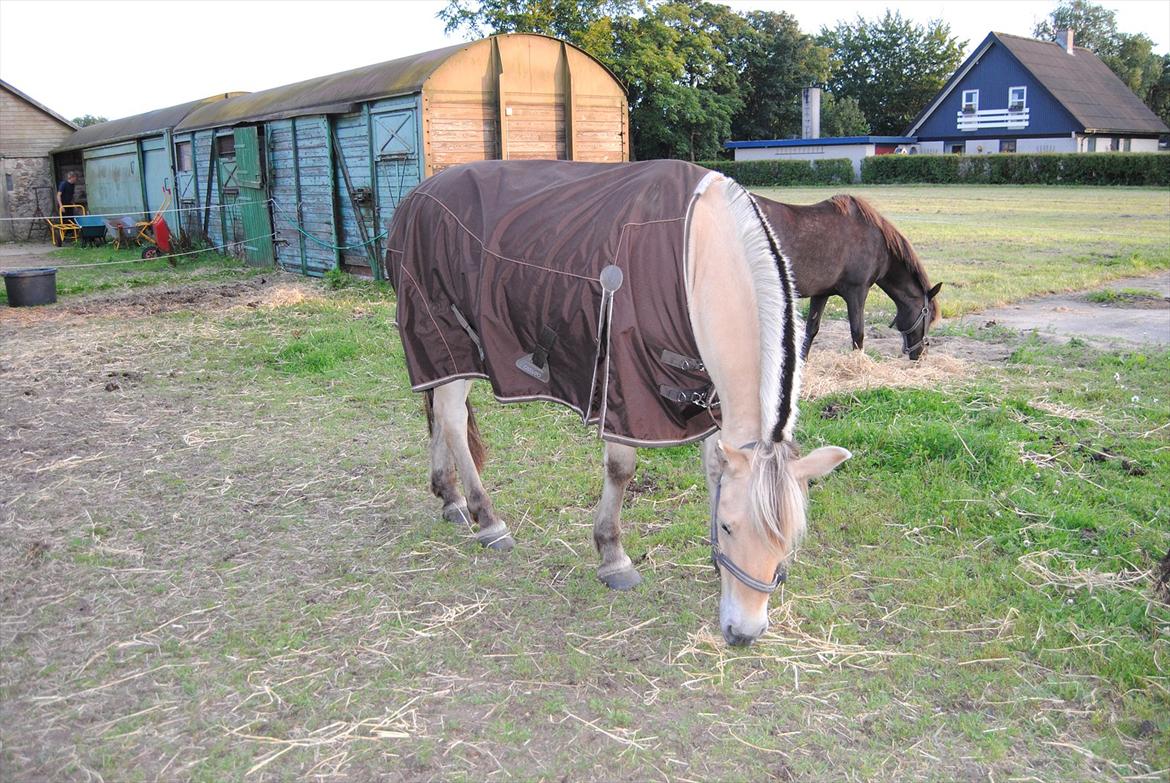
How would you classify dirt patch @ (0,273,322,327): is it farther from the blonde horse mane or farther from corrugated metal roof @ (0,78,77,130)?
corrugated metal roof @ (0,78,77,130)

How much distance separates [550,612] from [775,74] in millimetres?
54894

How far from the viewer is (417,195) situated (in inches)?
162

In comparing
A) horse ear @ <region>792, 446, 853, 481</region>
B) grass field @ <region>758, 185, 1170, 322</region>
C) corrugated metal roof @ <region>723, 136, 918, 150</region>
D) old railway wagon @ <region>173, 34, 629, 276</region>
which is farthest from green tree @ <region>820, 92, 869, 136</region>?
horse ear @ <region>792, 446, 853, 481</region>

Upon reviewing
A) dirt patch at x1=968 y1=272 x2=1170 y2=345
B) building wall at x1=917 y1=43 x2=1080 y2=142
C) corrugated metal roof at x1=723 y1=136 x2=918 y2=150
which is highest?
building wall at x1=917 y1=43 x2=1080 y2=142

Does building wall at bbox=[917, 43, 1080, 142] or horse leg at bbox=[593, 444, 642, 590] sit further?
building wall at bbox=[917, 43, 1080, 142]

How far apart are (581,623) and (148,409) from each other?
13.9 ft

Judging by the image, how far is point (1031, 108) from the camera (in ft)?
132

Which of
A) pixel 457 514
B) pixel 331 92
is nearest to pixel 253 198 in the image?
pixel 331 92

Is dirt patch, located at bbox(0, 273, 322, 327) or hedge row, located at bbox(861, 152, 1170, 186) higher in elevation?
hedge row, located at bbox(861, 152, 1170, 186)

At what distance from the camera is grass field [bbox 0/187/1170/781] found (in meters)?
2.55

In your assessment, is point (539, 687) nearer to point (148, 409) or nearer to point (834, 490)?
point (834, 490)

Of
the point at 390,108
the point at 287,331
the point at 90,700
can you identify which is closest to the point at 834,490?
the point at 90,700

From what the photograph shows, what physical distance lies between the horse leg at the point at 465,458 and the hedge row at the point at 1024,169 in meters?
31.5

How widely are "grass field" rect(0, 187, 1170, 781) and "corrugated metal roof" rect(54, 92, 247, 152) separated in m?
14.1
